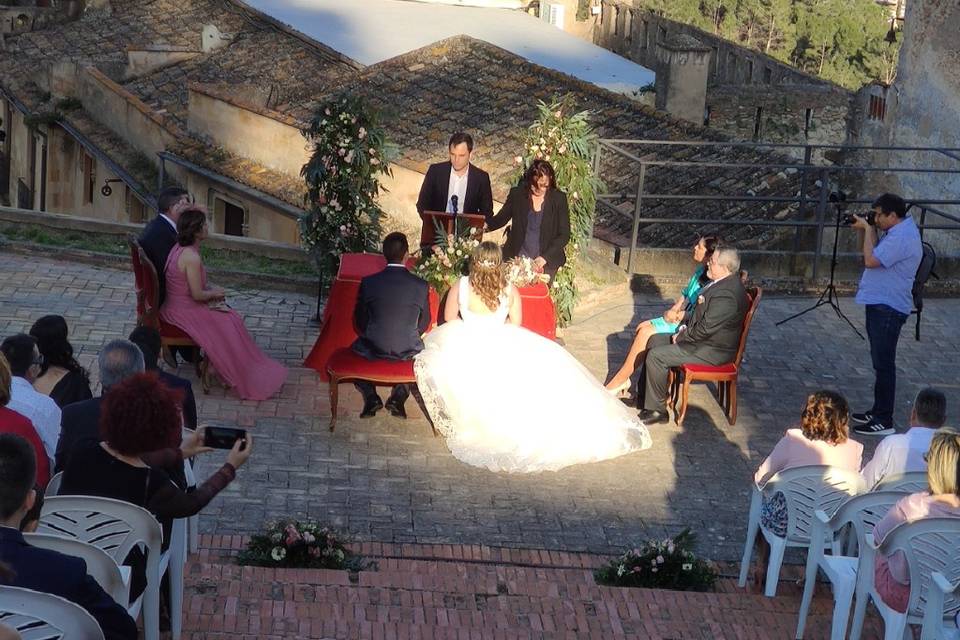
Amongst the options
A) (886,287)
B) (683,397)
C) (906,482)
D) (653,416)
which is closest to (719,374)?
(683,397)

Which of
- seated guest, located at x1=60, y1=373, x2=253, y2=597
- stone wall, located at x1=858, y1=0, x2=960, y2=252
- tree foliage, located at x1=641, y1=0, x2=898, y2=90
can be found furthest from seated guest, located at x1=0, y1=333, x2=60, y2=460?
tree foliage, located at x1=641, y1=0, x2=898, y2=90

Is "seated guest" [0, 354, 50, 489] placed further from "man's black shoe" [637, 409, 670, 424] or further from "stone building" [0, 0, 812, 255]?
"stone building" [0, 0, 812, 255]

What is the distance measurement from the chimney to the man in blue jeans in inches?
495

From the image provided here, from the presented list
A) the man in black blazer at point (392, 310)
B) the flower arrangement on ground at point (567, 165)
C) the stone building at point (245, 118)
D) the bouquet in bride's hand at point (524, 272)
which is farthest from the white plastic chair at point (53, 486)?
the stone building at point (245, 118)

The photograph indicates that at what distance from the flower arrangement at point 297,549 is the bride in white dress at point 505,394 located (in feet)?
6.47

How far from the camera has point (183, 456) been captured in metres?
5.81

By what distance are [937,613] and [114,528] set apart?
3.31 metres

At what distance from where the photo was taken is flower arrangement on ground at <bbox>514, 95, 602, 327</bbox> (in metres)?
11.8

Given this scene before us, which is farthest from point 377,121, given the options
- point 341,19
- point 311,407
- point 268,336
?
point 341,19

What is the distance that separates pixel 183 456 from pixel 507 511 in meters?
3.03

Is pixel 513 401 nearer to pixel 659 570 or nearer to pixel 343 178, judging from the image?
pixel 659 570

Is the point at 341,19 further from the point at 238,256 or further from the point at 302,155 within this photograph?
the point at 238,256

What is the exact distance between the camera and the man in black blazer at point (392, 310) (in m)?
9.52

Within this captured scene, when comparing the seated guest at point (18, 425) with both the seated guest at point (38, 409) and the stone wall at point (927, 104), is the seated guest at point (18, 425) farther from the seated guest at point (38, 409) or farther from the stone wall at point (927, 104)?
the stone wall at point (927, 104)
